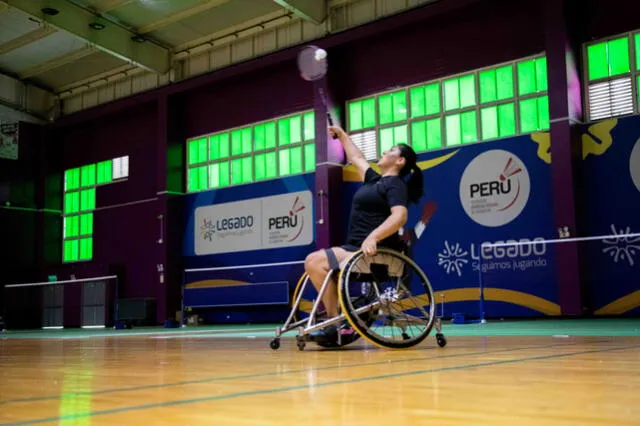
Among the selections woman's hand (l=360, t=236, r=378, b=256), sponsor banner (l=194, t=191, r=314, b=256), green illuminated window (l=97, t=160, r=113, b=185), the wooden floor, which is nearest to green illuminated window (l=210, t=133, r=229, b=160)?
sponsor banner (l=194, t=191, r=314, b=256)

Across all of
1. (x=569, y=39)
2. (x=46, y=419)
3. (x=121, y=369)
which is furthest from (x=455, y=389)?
(x=569, y=39)

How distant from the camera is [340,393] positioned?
211 centimetres

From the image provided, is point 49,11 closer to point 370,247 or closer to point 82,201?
point 82,201

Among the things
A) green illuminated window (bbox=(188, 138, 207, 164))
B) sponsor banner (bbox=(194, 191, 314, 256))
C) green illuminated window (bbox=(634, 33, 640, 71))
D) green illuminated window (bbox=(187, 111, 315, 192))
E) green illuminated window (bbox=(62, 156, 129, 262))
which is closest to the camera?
green illuminated window (bbox=(634, 33, 640, 71))

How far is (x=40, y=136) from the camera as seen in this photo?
77.4 ft

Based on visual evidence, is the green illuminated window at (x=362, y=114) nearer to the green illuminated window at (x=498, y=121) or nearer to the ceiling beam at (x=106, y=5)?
the green illuminated window at (x=498, y=121)

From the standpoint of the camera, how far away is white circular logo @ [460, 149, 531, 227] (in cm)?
1420

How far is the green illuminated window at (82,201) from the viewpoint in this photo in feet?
72.7

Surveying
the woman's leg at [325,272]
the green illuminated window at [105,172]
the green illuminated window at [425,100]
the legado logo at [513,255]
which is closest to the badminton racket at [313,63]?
the woman's leg at [325,272]

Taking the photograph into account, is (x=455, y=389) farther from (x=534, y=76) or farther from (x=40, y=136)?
(x=40, y=136)

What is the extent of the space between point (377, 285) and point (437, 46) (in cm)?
1185

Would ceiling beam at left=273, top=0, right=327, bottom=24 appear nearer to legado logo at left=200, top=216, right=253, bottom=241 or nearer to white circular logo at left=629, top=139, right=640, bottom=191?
legado logo at left=200, top=216, right=253, bottom=241

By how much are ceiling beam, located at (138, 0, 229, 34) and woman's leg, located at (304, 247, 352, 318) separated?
44.9 feet

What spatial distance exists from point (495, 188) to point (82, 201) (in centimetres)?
1373
